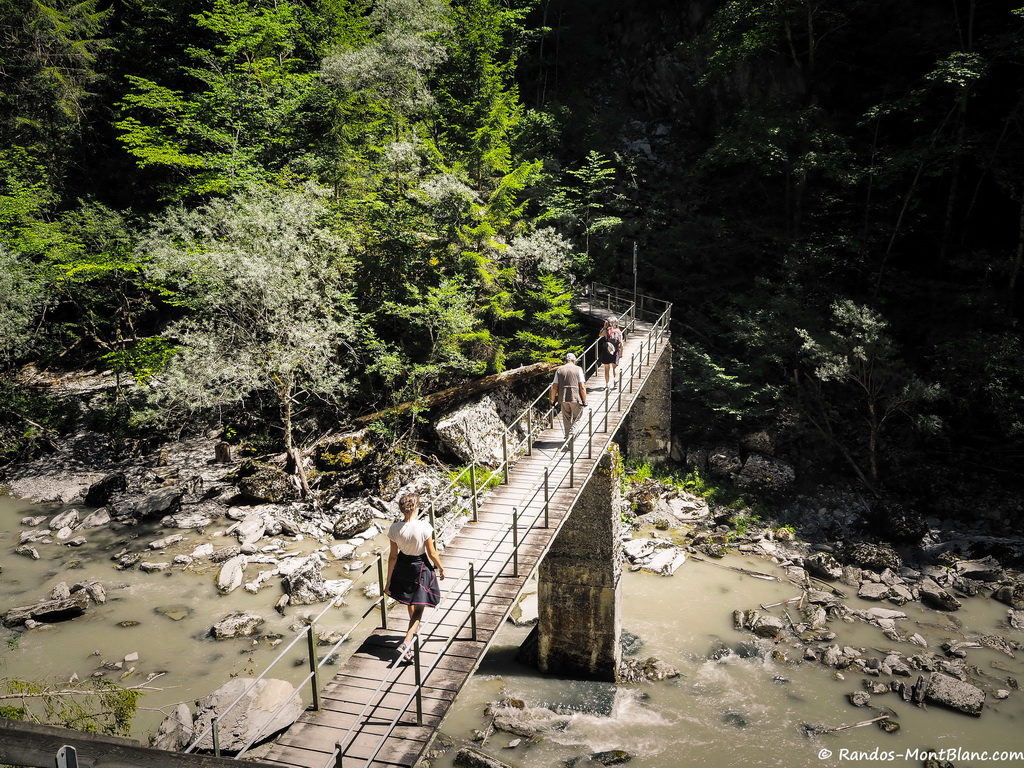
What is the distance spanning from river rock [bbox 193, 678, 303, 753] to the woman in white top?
13.2ft

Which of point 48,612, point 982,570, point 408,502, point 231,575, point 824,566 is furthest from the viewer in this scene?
point 824,566

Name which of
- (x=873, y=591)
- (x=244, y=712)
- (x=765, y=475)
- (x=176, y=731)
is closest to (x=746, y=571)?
(x=873, y=591)

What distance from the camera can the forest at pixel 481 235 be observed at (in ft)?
54.2

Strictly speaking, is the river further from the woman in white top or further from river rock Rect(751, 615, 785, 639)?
the woman in white top

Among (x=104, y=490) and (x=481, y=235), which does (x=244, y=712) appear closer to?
(x=104, y=490)

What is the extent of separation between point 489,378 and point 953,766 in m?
14.1

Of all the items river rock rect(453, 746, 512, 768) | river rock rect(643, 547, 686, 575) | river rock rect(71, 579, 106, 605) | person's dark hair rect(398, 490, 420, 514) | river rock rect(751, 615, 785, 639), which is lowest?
river rock rect(453, 746, 512, 768)

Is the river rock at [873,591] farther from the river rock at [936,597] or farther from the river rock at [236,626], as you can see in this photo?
the river rock at [236,626]

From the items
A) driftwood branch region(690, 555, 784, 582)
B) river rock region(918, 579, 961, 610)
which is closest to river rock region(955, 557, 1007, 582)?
river rock region(918, 579, 961, 610)

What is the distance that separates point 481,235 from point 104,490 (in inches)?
552

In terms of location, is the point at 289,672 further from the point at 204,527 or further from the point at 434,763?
the point at 204,527

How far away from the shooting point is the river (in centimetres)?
1018

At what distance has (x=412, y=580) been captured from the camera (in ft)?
20.9

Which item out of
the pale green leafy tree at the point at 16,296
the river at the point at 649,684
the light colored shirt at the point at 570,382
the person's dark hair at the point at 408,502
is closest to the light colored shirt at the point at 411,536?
the person's dark hair at the point at 408,502
